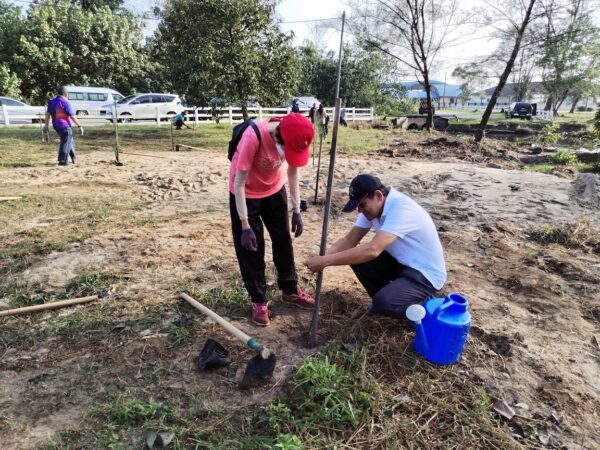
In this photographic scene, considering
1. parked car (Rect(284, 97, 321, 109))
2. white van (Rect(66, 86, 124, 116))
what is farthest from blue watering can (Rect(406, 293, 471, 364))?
parked car (Rect(284, 97, 321, 109))

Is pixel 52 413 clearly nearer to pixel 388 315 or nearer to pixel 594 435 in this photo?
pixel 388 315

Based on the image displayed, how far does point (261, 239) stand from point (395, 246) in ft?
3.05

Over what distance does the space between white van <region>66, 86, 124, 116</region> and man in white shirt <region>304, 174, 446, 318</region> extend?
20.5 meters

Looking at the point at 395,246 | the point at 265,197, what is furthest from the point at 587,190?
the point at 265,197

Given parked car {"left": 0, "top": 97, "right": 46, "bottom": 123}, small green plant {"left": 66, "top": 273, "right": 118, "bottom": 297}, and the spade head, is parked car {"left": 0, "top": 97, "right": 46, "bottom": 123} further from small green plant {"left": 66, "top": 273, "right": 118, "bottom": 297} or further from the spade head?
the spade head

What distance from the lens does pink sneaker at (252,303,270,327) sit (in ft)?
10.1

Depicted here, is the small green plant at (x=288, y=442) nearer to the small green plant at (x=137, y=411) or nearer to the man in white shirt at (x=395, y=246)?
the small green plant at (x=137, y=411)

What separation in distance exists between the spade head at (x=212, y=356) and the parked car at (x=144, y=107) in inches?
694

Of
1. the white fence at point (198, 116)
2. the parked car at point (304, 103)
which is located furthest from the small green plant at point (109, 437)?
the parked car at point (304, 103)

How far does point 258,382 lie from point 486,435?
3.96 feet

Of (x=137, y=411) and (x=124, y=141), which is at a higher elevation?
(x=124, y=141)

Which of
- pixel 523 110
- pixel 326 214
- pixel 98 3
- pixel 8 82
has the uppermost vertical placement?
pixel 98 3

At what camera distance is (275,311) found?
10.9 feet

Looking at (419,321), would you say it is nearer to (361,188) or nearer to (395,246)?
(395,246)
